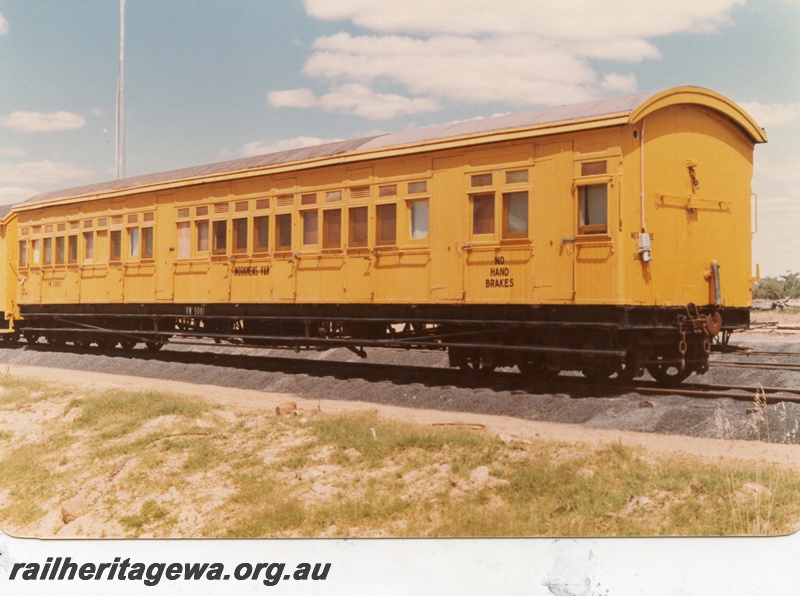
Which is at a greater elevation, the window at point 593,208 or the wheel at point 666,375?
the window at point 593,208

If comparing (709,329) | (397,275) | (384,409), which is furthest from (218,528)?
(709,329)

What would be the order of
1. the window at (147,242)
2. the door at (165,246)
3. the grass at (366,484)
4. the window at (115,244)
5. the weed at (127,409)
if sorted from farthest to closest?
1. the window at (115,244)
2. the window at (147,242)
3. the door at (165,246)
4. the weed at (127,409)
5. the grass at (366,484)

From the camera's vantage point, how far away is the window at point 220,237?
1577cm

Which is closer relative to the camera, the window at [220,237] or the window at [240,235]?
the window at [240,235]

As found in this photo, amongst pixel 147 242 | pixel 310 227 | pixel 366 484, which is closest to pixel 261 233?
pixel 310 227

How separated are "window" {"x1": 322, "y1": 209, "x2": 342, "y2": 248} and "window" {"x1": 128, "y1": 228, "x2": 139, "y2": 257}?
5.88 metres

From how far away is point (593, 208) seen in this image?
10.8 meters

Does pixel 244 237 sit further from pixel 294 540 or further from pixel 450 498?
pixel 294 540

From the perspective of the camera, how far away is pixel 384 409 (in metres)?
11.6

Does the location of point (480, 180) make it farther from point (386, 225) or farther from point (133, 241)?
point (133, 241)

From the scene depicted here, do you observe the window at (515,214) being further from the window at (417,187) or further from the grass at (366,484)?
the grass at (366,484)

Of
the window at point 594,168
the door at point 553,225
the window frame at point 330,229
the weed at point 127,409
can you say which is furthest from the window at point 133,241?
the window at point 594,168

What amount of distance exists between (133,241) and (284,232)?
16.7 ft

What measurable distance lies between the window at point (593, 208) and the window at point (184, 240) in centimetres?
894
